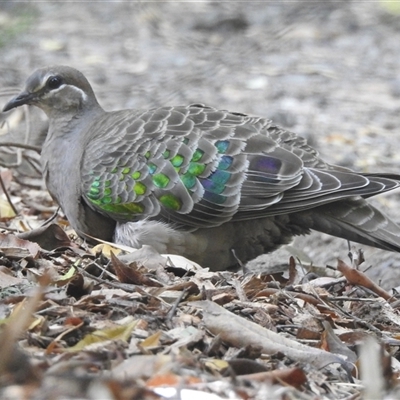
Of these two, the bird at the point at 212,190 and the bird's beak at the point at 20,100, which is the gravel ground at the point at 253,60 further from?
the bird's beak at the point at 20,100

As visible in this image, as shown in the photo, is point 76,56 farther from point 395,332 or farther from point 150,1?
point 395,332

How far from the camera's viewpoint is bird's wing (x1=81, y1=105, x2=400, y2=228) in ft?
20.9

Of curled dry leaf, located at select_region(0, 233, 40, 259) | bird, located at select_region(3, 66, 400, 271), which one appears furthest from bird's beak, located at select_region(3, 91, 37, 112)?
curled dry leaf, located at select_region(0, 233, 40, 259)

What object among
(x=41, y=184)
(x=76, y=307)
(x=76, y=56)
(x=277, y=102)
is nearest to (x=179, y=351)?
(x=76, y=307)

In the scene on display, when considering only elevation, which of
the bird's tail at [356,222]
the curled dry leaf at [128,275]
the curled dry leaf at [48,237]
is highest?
the curled dry leaf at [128,275]

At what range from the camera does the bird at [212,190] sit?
20.9 ft

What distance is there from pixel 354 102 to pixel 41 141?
12.6 ft

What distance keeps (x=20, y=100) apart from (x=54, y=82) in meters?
0.30

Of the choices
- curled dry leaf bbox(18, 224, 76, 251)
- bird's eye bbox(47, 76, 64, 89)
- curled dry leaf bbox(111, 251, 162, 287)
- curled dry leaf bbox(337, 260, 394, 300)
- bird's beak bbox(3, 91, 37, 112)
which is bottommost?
curled dry leaf bbox(337, 260, 394, 300)

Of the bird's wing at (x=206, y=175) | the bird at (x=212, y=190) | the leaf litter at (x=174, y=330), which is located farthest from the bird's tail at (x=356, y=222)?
the leaf litter at (x=174, y=330)

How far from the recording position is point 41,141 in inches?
351

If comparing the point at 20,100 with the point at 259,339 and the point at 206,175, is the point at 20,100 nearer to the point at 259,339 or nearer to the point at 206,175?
the point at 206,175

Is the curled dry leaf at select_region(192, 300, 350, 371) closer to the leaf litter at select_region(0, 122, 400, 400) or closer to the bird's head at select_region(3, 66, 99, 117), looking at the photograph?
the leaf litter at select_region(0, 122, 400, 400)

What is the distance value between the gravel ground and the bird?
5.29 ft
